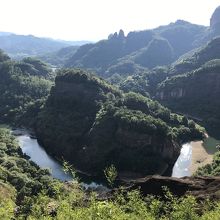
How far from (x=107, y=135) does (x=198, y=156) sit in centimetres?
3640

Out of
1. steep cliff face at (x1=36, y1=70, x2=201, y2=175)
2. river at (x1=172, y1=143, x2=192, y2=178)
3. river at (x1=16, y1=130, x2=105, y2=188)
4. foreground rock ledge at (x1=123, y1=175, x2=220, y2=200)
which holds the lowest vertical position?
river at (x1=16, y1=130, x2=105, y2=188)

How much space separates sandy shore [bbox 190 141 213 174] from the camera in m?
158

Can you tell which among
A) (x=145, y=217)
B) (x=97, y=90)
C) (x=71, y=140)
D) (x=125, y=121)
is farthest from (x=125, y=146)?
(x=145, y=217)

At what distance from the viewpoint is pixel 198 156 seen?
553 feet

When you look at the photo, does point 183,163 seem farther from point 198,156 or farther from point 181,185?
point 181,185

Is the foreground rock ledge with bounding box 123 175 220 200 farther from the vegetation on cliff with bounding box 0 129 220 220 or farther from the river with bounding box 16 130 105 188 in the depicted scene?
the river with bounding box 16 130 105 188

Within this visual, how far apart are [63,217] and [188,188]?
4077cm

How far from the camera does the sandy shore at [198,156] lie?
517ft

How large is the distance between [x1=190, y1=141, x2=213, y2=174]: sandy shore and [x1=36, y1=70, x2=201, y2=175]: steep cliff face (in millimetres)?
7019

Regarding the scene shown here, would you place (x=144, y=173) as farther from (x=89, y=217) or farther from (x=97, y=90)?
(x=89, y=217)

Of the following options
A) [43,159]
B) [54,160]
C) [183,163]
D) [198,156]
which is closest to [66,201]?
[54,160]

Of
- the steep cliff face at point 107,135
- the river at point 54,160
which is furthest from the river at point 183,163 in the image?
the steep cliff face at point 107,135

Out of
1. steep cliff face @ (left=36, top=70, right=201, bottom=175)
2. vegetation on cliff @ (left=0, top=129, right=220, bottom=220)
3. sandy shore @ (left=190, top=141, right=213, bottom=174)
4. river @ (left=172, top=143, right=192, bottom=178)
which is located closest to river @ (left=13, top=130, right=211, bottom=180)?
river @ (left=172, top=143, right=192, bottom=178)

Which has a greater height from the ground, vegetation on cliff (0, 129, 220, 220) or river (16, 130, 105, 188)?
vegetation on cliff (0, 129, 220, 220)
